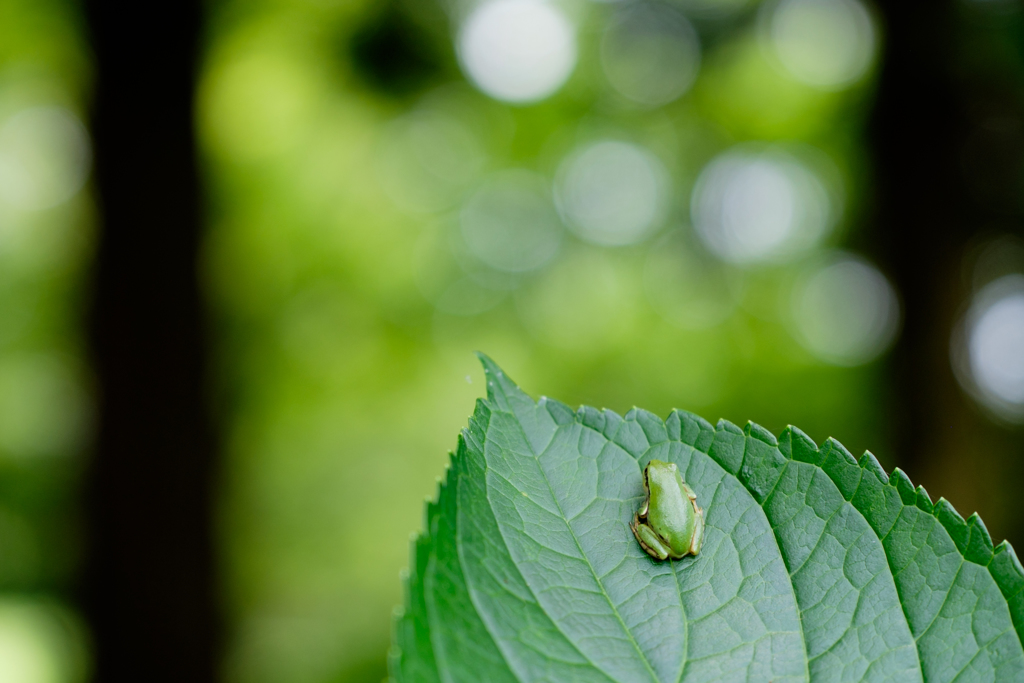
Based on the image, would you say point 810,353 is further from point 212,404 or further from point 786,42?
point 212,404

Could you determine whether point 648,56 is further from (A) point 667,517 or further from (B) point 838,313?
(A) point 667,517

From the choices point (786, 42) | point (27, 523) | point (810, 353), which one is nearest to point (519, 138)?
point (786, 42)

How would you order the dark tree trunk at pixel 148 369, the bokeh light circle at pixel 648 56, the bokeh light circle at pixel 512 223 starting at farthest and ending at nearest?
the bokeh light circle at pixel 512 223
the bokeh light circle at pixel 648 56
the dark tree trunk at pixel 148 369

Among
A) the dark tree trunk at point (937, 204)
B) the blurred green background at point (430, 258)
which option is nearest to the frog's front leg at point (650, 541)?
the dark tree trunk at point (937, 204)

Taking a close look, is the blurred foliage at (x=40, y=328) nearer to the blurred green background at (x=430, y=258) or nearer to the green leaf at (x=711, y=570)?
the blurred green background at (x=430, y=258)

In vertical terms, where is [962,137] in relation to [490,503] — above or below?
above

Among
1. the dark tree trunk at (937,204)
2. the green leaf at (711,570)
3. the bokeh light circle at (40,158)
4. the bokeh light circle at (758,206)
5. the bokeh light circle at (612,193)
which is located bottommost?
the green leaf at (711,570)
